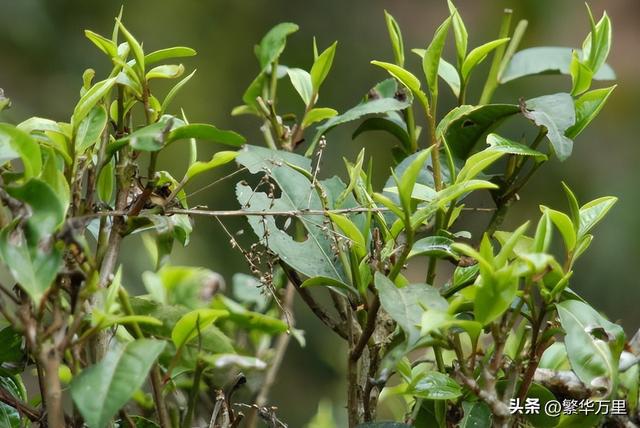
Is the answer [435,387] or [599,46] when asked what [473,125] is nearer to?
[599,46]

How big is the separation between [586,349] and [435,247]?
4.6 inches

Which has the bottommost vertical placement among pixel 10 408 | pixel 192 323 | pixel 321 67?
pixel 10 408

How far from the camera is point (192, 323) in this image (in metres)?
0.56

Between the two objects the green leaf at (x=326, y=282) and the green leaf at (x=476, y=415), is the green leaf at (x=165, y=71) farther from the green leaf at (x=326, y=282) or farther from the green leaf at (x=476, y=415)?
the green leaf at (x=476, y=415)

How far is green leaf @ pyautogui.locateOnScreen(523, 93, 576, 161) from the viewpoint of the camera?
0.64 metres

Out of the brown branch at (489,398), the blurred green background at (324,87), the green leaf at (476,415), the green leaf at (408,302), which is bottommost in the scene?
the blurred green background at (324,87)

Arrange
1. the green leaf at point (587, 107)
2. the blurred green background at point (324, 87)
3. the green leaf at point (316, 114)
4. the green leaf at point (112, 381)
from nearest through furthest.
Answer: the green leaf at point (112, 381)
the green leaf at point (587, 107)
the green leaf at point (316, 114)
the blurred green background at point (324, 87)

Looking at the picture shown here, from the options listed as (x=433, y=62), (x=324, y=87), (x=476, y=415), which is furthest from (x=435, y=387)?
(x=324, y=87)

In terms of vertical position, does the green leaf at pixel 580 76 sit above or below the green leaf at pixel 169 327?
above

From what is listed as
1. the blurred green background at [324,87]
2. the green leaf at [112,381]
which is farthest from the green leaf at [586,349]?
the blurred green background at [324,87]

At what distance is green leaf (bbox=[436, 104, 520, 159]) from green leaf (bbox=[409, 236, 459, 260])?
0.39 ft

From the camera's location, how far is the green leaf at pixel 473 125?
705 millimetres

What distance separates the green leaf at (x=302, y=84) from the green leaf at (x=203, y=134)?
0.81ft

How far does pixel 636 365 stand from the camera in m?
0.65
